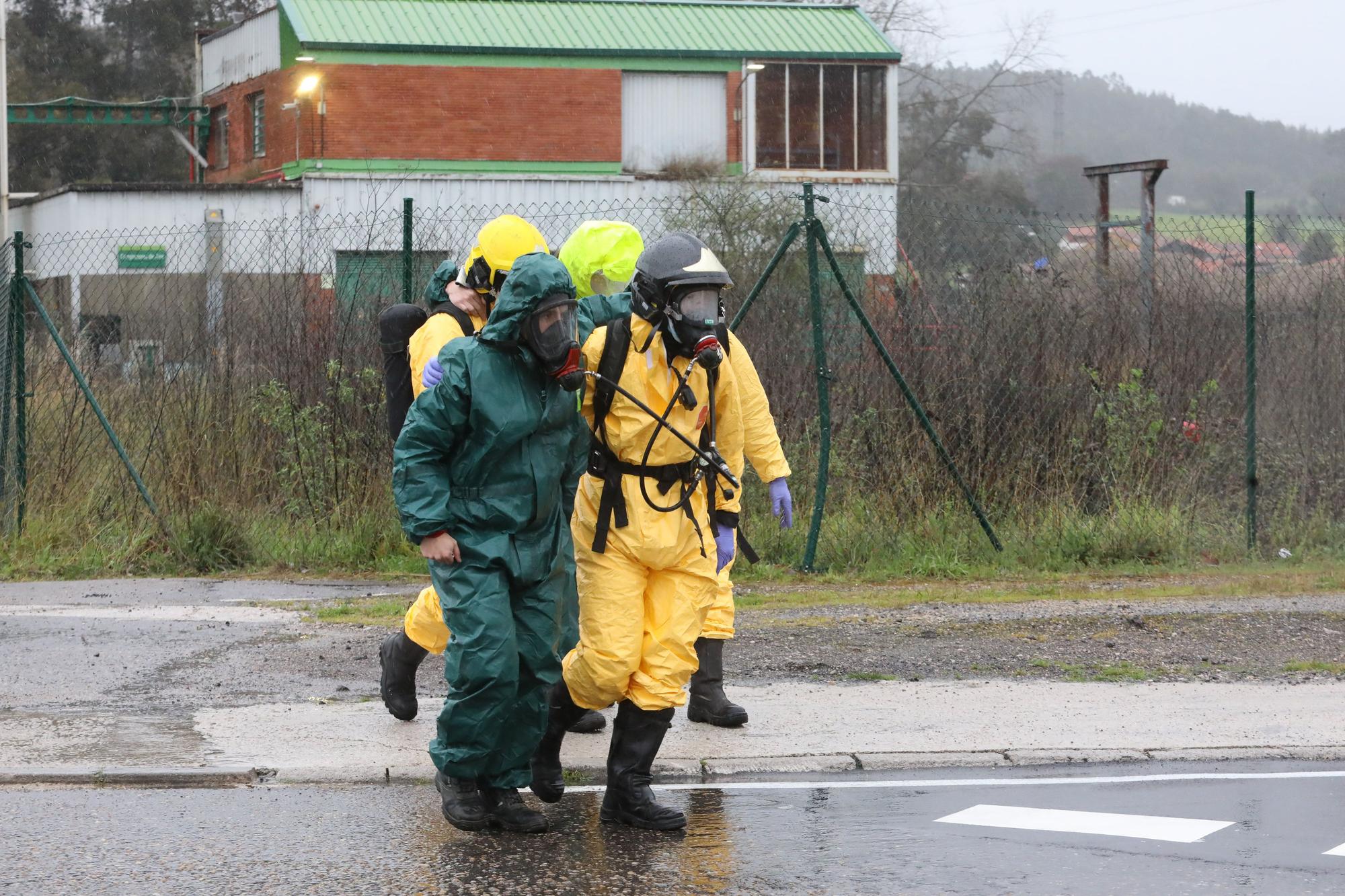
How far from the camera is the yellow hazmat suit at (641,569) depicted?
543 cm

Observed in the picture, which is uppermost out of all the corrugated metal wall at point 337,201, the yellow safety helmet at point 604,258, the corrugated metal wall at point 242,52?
the corrugated metal wall at point 242,52

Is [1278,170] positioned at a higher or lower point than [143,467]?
higher

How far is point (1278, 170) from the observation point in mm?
124500

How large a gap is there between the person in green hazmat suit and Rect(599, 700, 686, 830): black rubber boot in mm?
264

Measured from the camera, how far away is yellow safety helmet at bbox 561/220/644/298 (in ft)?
20.9

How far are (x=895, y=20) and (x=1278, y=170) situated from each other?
76.5m

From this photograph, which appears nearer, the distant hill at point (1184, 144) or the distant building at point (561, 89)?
the distant building at point (561, 89)

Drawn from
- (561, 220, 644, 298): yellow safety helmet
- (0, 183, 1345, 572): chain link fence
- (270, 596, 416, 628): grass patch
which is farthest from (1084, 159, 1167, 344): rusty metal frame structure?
(561, 220, 644, 298): yellow safety helmet

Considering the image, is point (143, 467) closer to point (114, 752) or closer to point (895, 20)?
point (114, 752)

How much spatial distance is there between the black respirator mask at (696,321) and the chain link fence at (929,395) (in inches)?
214

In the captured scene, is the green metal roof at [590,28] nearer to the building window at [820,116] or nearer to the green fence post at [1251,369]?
the building window at [820,116]

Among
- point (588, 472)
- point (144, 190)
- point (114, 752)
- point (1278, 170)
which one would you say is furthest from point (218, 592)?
point (1278, 170)

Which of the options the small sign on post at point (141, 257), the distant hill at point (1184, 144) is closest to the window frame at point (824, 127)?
the small sign on post at point (141, 257)

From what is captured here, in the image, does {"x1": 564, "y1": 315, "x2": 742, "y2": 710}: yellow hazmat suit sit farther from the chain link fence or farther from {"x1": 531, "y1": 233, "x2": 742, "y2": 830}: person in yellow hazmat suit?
the chain link fence
